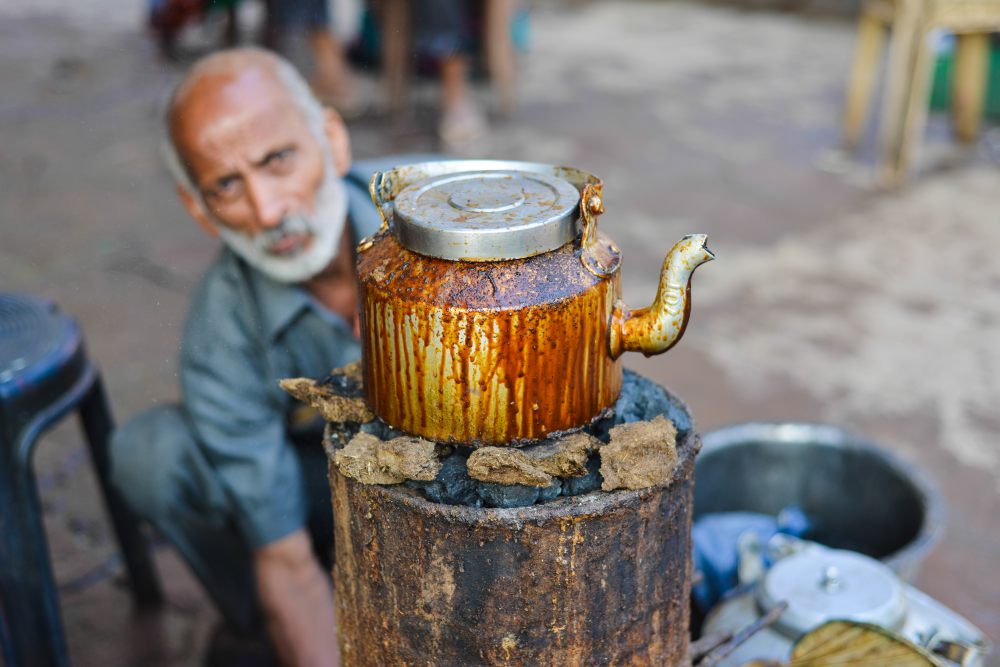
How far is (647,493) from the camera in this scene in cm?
125

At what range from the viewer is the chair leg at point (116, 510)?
2320 mm

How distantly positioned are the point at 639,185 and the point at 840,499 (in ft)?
9.87

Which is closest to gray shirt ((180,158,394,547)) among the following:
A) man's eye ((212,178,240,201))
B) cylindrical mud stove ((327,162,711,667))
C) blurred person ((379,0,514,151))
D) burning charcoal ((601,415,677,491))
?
man's eye ((212,178,240,201))

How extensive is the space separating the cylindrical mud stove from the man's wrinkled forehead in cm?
69

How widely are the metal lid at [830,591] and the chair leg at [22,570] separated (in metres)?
1.52

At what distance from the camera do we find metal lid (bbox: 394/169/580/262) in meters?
1.19

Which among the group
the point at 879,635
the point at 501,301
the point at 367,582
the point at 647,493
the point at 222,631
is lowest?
the point at 222,631

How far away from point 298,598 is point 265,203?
0.87 m

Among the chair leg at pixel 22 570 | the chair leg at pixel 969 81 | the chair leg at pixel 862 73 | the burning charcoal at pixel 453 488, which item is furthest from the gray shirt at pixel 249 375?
the chair leg at pixel 969 81

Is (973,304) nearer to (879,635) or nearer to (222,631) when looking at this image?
(879,635)

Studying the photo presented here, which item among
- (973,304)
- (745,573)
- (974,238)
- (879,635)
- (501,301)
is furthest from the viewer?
(974,238)

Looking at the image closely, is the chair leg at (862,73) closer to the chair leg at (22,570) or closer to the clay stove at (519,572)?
the clay stove at (519,572)

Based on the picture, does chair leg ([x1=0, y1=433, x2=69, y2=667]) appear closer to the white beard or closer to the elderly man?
the elderly man

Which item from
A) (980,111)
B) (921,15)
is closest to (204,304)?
(921,15)
